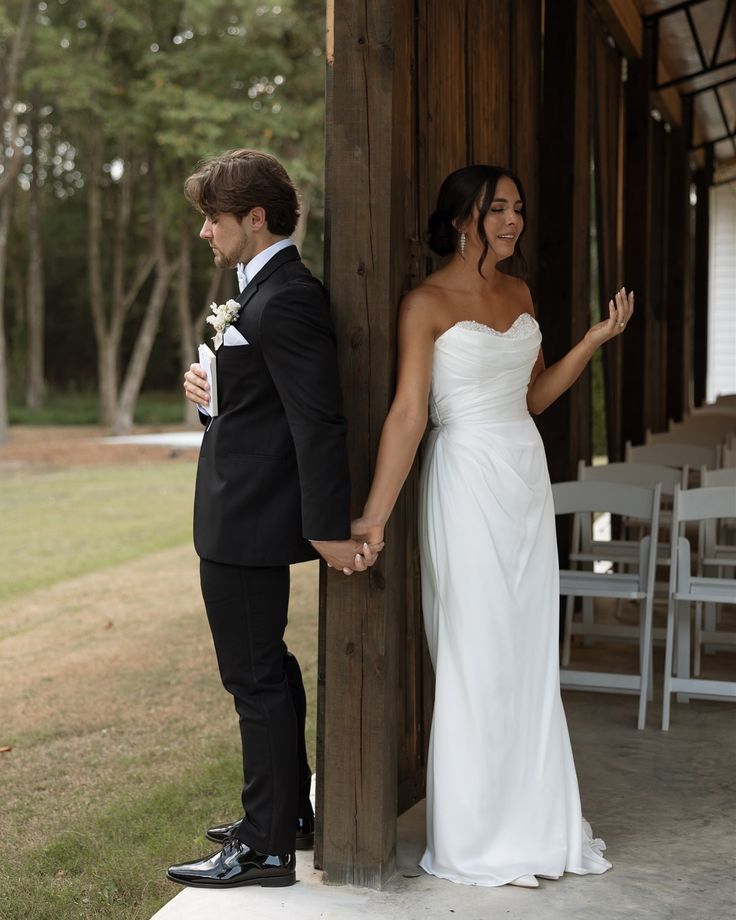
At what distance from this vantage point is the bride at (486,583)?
3.32 metres

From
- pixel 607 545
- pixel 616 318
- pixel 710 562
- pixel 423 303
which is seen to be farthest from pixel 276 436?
pixel 607 545

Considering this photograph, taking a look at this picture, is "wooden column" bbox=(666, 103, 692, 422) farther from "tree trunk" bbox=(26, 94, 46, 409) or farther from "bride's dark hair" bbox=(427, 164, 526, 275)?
"tree trunk" bbox=(26, 94, 46, 409)

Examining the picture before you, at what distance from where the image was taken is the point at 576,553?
5.96 metres

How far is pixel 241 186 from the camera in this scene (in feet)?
10.0

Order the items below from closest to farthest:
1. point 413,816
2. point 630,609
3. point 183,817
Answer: point 413,816, point 183,817, point 630,609

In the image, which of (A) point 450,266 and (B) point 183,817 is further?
(B) point 183,817

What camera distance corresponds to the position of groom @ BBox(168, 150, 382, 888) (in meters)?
2.98

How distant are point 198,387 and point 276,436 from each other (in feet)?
0.80

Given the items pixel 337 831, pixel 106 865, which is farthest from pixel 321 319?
pixel 106 865

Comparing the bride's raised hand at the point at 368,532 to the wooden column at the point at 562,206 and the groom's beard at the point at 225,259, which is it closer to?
the groom's beard at the point at 225,259

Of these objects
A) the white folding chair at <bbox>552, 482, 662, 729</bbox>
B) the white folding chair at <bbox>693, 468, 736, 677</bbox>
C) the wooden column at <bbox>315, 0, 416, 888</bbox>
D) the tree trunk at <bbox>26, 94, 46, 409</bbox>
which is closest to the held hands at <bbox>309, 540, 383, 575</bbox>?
the wooden column at <bbox>315, 0, 416, 888</bbox>

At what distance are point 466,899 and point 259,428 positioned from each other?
4.32 feet

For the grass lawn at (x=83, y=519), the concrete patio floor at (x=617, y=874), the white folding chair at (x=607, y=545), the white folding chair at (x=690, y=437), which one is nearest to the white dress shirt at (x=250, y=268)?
the concrete patio floor at (x=617, y=874)

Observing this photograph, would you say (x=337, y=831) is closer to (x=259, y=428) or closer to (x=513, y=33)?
(x=259, y=428)
